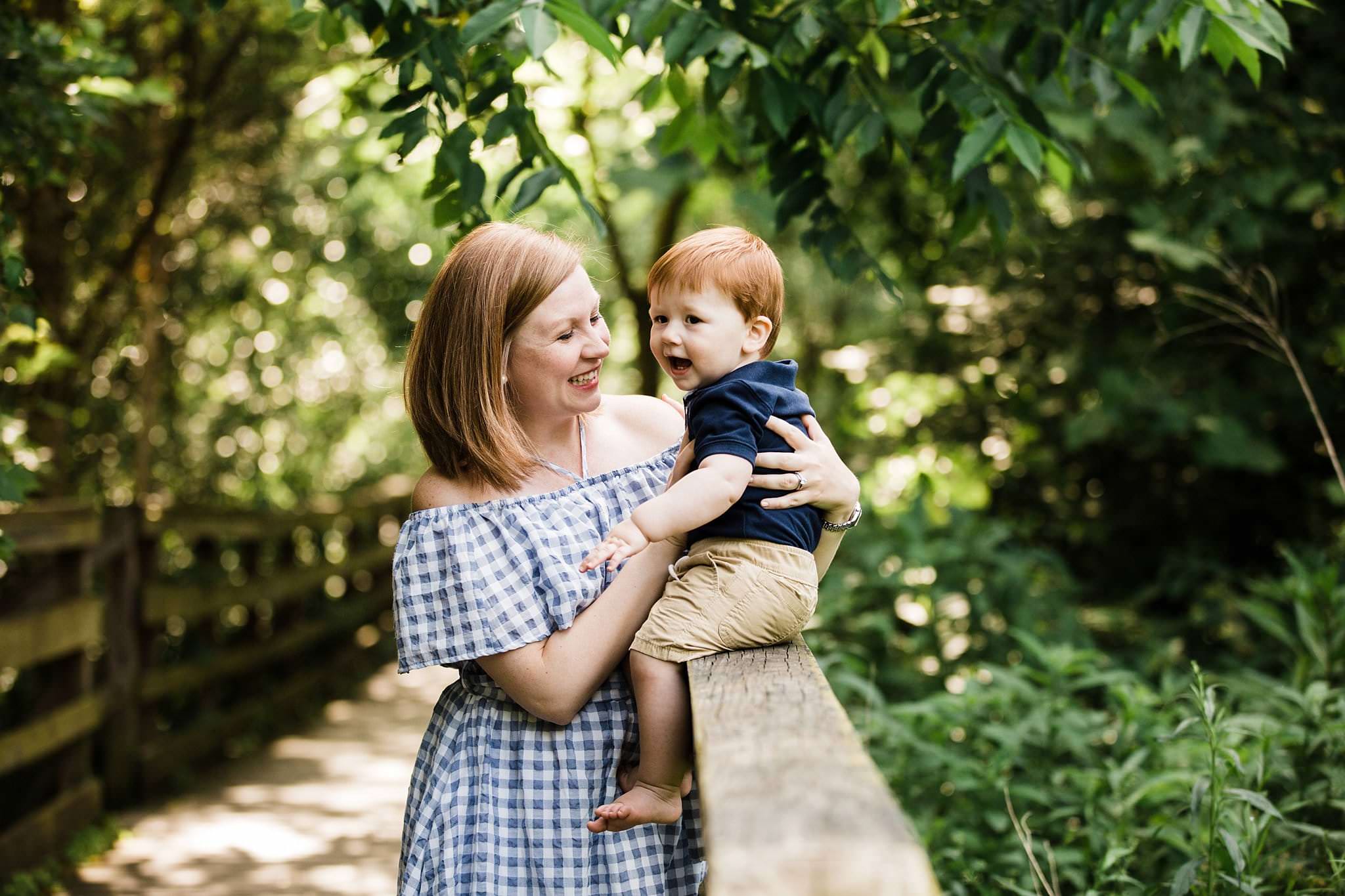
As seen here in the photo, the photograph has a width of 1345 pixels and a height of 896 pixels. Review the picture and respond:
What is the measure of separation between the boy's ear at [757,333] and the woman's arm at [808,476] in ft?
0.47

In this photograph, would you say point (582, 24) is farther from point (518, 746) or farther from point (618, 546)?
point (518, 746)

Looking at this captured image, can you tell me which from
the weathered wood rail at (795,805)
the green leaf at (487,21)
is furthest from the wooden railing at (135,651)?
the weathered wood rail at (795,805)

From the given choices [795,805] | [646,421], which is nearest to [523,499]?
[646,421]

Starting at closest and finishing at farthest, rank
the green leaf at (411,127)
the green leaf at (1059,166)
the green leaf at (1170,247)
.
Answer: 1. the green leaf at (411,127)
2. the green leaf at (1059,166)
3. the green leaf at (1170,247)

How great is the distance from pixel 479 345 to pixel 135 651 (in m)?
4.36

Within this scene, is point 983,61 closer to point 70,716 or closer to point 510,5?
point 510,5

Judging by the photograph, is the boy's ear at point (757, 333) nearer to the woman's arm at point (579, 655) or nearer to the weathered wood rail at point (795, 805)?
the woman's arm at point (579, 655)

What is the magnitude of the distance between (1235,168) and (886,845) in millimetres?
5061

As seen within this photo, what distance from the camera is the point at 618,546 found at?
5.81ft

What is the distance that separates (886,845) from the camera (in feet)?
2.92

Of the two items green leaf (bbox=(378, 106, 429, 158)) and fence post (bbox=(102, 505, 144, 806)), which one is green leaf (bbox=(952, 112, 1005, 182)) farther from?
fence post (bbox=(102, 505, 144, 806))

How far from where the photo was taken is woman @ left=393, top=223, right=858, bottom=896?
6.30 ft

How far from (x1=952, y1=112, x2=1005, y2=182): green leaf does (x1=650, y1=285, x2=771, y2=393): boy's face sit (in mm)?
684

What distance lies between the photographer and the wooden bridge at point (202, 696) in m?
1.72
